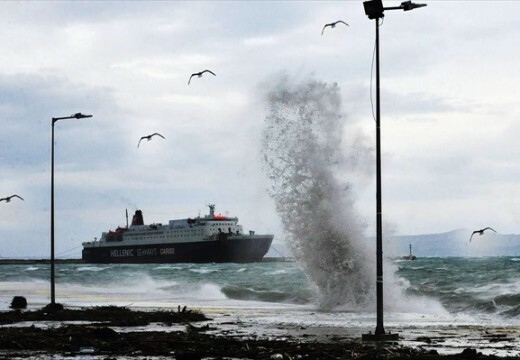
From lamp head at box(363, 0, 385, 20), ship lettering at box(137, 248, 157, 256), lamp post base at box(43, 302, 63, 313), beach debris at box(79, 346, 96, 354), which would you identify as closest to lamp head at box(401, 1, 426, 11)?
lamp head at box(363, 0, 385, 20)

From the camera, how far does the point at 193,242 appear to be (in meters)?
159

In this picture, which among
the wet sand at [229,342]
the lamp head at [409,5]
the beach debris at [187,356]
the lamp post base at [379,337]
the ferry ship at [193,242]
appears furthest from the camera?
the ferry ship at [193,242]

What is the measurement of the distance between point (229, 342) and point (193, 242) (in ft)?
453

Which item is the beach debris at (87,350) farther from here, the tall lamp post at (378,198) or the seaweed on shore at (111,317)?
the seaweed on shore at (111,317)

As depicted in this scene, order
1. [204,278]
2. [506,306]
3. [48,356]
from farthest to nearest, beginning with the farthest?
1. [204,278]
2. [506,306]
3. [48,356]

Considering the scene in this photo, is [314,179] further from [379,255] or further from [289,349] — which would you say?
[289,349]

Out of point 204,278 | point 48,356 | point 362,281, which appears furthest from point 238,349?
point 204,278

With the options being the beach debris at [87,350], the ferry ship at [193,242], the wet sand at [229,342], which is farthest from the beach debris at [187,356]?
the ferry ship at [193,242]

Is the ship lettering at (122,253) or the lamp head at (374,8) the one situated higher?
the lamp head at (374,8)

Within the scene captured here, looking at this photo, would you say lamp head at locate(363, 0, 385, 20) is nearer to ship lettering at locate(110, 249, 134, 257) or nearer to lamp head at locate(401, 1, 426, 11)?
lamp head at locate(401, 1, 426, 11)

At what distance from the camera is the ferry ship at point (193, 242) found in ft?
512

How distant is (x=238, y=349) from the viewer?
64.4ft

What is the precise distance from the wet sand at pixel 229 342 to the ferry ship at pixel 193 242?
412ft

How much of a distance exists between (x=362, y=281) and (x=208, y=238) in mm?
114458
